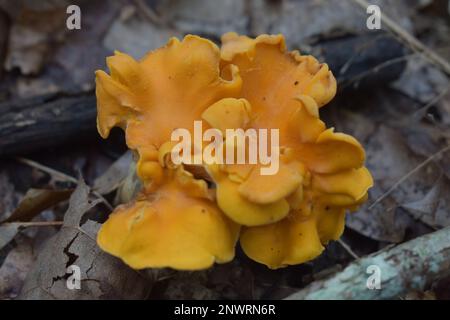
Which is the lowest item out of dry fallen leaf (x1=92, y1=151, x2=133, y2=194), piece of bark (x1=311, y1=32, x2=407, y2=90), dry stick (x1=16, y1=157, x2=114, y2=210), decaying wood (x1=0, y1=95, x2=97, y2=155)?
dry stick (x1=16, y1=157, x2=114, y2=210)

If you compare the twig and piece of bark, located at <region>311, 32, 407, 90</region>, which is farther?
piece of bark, located at <region>311, 32, 407, 90</region>

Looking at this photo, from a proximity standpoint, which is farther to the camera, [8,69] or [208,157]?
[8,69]

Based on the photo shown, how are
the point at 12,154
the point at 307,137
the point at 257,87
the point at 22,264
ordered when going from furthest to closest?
1. the point at 12,154
2. the point at 22,264
3. the point at 257,87
4. the point at 307,137

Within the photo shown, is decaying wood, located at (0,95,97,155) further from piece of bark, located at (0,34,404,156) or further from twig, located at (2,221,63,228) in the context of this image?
twig, located at (2,221,63,228)

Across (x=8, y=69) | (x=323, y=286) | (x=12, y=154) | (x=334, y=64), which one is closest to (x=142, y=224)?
(x=323, y=286)

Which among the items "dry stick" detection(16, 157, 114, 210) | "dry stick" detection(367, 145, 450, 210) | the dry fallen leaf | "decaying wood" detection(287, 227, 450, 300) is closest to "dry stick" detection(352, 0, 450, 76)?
"dry stick" detection(367, 145, 450, 210)

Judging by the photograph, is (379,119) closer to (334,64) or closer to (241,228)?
(334,64)

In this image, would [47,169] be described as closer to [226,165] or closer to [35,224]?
[35,224]
